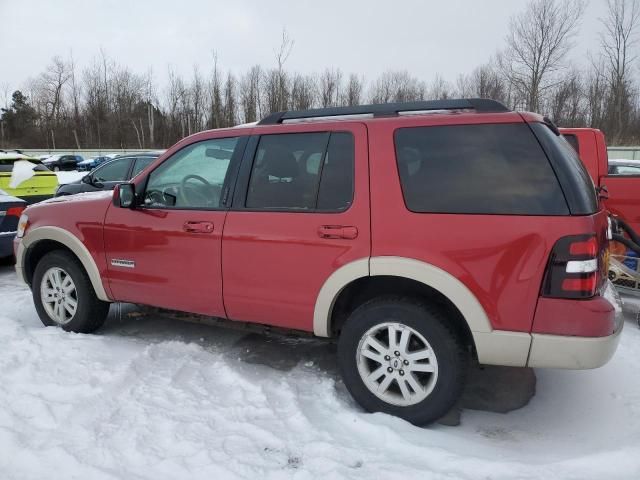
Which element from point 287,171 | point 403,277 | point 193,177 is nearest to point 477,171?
point 403,277

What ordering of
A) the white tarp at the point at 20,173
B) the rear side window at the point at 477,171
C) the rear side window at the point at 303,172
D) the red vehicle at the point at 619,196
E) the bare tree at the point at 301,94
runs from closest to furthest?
the rear side window at the point at 477,171 < the rear side window at the point at 303,172 < the red vehicle at the point at 619,196 < the white tarp at the point at 20,173 < the bare tree at the point at 301,94

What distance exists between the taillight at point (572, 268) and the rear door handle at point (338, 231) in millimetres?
1118

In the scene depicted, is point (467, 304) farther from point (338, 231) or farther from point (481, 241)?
point (338, 231)

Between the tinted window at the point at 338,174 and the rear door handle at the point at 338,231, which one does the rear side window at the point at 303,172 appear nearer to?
Answer: the tinted window at the point at 338,174

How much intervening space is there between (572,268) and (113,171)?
396 inches

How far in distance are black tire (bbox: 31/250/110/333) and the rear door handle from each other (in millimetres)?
2409

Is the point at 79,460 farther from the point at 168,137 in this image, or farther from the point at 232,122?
the point at 168,137

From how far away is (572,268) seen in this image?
8.32ft

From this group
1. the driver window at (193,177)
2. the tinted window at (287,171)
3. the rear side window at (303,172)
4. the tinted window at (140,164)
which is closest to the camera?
the rear side window at (303,172)

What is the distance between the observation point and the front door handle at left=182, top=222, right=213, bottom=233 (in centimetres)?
352

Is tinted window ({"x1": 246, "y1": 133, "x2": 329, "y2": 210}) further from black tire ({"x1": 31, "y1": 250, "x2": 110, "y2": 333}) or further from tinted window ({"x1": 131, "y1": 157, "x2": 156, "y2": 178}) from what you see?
tinted window ({"x1": 131, "y1": 157, "x2": 156, "y2": 178})

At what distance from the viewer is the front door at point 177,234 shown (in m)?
3.57

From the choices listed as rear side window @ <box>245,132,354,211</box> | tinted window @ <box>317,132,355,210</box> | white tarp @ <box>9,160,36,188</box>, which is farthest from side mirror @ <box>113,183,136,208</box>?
white tarp @ <box>9,160,36,188</box>

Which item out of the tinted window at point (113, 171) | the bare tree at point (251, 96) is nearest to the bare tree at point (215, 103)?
the bare tree at point (251, 96)
